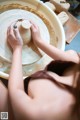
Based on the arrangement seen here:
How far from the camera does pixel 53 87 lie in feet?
3.31

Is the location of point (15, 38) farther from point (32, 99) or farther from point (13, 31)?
point (32, 99)

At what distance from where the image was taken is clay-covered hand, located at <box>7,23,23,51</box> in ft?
4.30

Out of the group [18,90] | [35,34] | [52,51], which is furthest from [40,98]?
[35,34]

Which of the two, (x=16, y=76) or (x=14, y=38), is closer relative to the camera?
(x=16, y=76)

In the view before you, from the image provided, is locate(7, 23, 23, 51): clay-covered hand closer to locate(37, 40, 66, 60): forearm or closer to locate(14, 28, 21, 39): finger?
locate(14, 28, 21, 39): finger

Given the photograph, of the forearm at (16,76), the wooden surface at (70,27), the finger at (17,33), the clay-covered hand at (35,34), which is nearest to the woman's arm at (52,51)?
the clay-covered hand at (35,34)

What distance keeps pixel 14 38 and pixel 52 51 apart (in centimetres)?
24

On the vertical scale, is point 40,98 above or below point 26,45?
below

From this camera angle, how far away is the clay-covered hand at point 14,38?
1.31 m

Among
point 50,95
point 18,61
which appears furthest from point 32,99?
point 18,61

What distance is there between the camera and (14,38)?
1.31 meters

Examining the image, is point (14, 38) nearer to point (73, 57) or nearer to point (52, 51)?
point (52, 51)

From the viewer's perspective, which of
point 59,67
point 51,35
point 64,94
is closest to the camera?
point 64,94

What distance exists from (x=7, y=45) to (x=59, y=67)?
383 mm
